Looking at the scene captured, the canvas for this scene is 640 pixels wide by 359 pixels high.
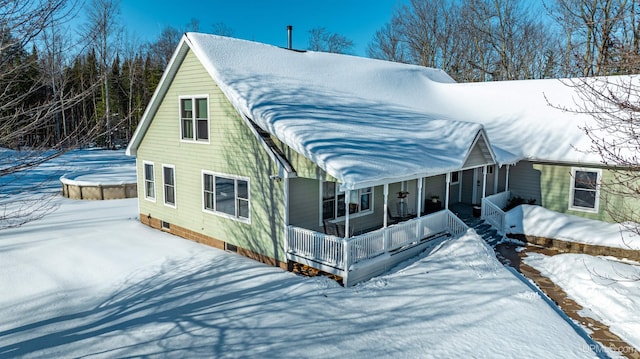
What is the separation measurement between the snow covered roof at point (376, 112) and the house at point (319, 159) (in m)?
0.06

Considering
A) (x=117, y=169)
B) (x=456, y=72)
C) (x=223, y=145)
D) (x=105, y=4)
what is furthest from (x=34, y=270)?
(x=456, y=72)

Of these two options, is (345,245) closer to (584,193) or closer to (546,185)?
(546,185)

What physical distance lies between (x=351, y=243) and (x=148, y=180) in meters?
9.70

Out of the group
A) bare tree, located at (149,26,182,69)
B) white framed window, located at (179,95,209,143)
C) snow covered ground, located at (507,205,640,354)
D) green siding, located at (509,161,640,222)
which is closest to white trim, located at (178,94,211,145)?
white framed window, located at (179,95,209,143)

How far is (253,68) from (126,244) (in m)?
7.18

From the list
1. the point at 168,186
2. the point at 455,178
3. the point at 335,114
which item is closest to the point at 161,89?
the point at 168,186

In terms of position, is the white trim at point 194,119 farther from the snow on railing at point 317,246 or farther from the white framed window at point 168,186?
the snow on railing at point 317,246

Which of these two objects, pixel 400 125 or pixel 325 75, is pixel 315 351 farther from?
pixel 325 75

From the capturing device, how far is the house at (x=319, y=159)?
10.5 meters

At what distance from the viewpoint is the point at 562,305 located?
937 cm

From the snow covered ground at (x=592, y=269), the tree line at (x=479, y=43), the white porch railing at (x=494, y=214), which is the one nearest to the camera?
the snow covered ground at (x=592, y=269)

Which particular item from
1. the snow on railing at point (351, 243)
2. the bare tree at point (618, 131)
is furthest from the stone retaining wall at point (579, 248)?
the snow on railing at point (351, 243)

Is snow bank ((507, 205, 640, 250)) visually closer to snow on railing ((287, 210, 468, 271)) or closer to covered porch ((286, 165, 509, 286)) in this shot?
covered porch ((286, 165, 509, 286))

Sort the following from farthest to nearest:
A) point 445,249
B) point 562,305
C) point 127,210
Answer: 1. point 127,210
2. point 445,249
3. point 562,305
